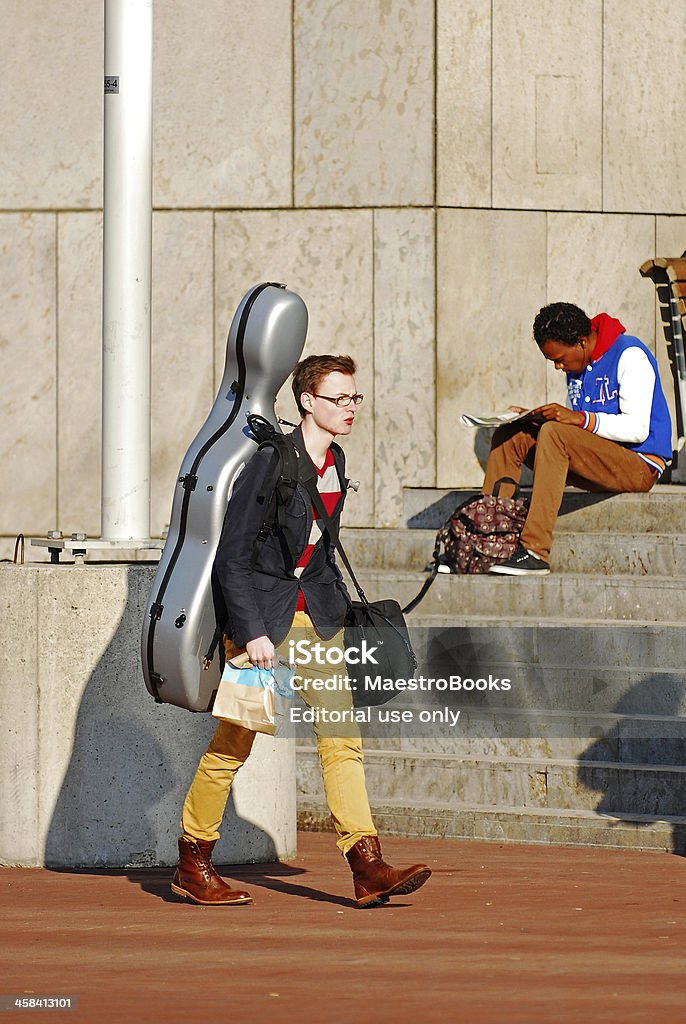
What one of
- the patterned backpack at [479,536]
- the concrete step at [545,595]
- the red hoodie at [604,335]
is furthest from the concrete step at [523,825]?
the red hoodie at [604,335]

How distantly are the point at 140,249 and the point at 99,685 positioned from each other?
1.76 metres

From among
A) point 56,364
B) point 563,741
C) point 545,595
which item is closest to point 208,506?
point 563,741

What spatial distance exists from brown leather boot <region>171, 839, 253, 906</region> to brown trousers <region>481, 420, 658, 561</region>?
337 centimetres

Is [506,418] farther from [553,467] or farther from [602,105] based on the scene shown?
[602,105]

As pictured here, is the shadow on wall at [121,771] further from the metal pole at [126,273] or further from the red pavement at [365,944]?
the metal pole at [126,273]

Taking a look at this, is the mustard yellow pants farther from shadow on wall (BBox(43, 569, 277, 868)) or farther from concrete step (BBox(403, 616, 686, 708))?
concrete step (BBox(403, 616, 686, 708))

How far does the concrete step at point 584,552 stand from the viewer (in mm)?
9070

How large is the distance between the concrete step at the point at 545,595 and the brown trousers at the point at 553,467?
28 cm

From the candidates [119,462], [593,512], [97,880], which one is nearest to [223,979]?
[97,880]

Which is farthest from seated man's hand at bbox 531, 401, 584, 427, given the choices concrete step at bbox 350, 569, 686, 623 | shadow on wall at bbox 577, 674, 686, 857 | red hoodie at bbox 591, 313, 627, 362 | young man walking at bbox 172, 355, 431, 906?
young man walking at bbox 172, 355, 431, 906

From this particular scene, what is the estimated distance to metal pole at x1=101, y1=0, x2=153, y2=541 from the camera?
24.7 ft

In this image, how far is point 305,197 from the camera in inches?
458

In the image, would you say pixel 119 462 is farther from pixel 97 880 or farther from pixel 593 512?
pixel 593 512

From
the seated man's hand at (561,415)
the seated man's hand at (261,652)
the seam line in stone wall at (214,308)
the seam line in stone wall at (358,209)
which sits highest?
the seam line in stone wall at (358,209)
